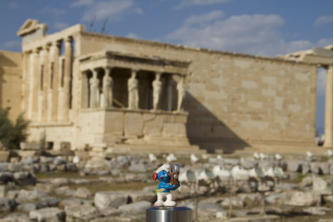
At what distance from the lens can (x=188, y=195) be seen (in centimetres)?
1062

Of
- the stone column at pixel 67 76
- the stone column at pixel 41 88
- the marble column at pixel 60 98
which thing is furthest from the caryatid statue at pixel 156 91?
the stone column at pixel 41 88

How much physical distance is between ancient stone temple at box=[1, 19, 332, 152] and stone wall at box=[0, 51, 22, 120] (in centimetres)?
23

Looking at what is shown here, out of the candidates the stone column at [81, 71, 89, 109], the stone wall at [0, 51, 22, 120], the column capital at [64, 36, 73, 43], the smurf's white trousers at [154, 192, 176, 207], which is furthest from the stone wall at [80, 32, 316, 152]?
the smurf's white trousers at [154, 192, 176, 207]

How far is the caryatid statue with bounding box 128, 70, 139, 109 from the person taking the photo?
818 inches

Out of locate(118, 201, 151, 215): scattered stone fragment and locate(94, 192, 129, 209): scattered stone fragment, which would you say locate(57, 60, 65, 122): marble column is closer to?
locate(94, 192, 129, 209): scattered stone fragment

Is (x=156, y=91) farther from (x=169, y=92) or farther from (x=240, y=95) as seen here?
(x=240, y=95)

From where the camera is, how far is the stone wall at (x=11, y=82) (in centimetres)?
2636

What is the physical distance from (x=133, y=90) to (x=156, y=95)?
1.02 metres

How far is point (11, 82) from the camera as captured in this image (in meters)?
26.8

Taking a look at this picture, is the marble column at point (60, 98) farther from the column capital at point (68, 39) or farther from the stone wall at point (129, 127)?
the stone wall at point (129, 127)

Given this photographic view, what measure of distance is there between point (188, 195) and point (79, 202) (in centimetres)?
237

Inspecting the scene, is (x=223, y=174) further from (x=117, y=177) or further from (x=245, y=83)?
(x=245, y=83)

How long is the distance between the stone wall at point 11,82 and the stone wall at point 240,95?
20.4 ft

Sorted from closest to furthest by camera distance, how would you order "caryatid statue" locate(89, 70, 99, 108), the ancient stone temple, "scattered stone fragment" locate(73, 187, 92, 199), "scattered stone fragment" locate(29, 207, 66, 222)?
"scattered stone fragment" locate(29, 207, 66, 222) → "scattered stone fragment" locate(73, 187, 92, 199) → the ancient stone temple → "caryatid statue" locate(89, 70, 99, 108)
